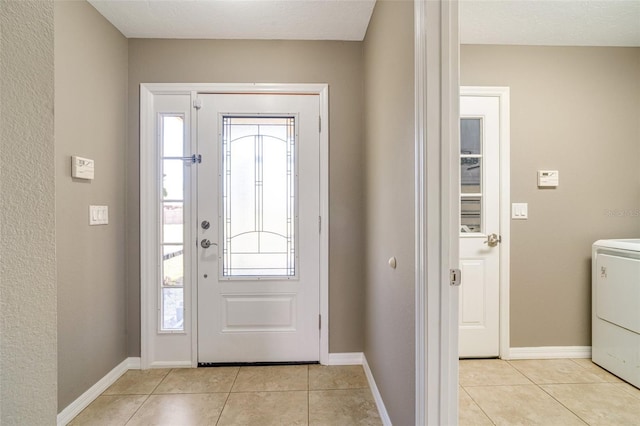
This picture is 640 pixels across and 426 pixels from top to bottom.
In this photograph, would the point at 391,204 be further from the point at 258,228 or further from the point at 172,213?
the point at 172,213

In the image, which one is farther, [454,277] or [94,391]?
[94,391]

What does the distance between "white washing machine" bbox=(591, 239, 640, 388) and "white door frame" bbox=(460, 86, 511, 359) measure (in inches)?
24.9

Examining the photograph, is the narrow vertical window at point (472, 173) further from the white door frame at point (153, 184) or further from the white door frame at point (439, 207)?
the white door frame at point (439, 207)

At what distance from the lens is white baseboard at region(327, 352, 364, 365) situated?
2.26 meters

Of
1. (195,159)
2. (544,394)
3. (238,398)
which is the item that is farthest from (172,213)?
(544,394)

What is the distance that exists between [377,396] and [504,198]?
5.73ft

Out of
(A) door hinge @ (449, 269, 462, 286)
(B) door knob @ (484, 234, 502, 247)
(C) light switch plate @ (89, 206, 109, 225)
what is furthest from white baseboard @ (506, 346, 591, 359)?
(C) light switch plate @ (89, 206, 109, 225)

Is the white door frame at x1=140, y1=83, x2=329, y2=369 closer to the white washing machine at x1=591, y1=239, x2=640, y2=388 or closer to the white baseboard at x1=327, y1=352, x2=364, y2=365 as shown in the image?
the white baseboard at x1=327, y1=352, x2=364, y2=365

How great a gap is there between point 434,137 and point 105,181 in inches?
83.3

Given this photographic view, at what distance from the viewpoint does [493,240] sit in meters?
2.32

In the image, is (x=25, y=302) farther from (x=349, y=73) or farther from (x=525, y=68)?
(x=525, y=68)

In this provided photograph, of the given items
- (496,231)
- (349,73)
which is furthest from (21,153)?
(496,231)

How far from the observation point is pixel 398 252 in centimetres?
140

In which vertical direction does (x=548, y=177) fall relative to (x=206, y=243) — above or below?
above
